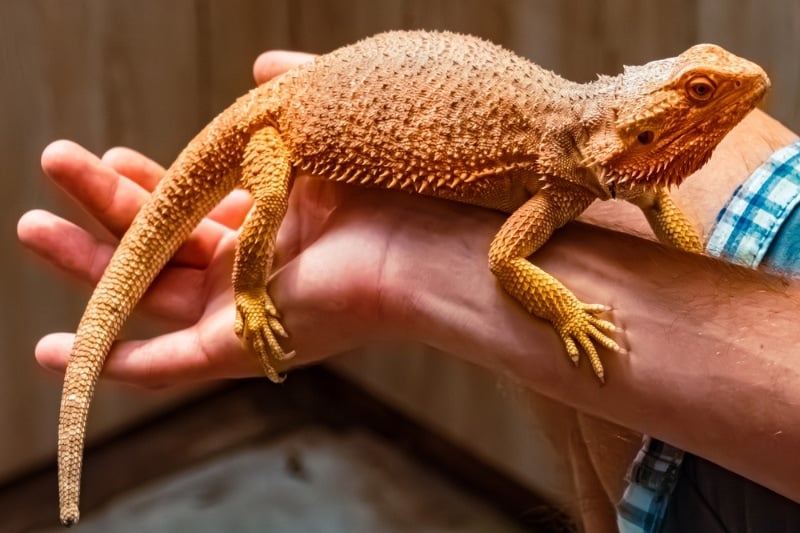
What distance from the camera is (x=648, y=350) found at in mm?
979

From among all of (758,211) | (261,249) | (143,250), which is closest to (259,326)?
(261,249)

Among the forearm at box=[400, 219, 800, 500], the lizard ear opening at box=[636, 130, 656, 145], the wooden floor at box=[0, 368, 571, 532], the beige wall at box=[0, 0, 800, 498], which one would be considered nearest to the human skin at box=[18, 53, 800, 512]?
the forearm at box=[400, 219, 800, 500]

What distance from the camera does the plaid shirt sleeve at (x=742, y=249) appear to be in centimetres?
106

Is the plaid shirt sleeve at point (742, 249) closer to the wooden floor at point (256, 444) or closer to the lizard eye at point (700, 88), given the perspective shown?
the lizard eye at point (700, 88)

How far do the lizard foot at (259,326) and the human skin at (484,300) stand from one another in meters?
0.02

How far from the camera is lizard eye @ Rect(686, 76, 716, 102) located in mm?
947

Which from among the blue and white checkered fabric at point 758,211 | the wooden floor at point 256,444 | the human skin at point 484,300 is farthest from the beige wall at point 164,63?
the blue and white checkered fabric at point 758,211

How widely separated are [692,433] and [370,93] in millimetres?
540

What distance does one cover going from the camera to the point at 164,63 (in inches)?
85.6

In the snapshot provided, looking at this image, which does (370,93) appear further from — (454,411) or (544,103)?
(454,411)

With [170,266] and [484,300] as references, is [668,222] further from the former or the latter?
[170,266]

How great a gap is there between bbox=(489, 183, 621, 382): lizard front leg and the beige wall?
72 cm

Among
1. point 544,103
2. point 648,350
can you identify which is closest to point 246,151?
point 544,103

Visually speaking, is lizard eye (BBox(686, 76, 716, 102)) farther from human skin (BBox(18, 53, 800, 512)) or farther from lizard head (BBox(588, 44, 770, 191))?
human skin (BBox(18, 53, 800, 512))
